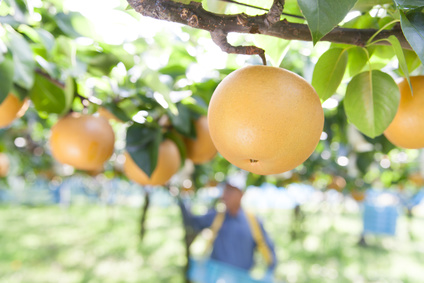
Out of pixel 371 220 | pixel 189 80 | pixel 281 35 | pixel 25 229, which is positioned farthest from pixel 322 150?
pixel 25 229

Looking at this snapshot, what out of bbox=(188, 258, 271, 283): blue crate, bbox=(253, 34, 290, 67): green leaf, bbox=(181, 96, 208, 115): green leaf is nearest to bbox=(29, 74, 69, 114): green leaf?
bbox=(181, 96, 208, 115): green leaf

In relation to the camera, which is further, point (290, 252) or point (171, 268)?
point (290, 252)

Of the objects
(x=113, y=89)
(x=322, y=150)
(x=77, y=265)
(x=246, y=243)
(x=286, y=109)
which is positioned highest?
(x=286, y=109)

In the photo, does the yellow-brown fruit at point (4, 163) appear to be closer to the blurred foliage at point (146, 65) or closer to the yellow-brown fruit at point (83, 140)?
the blurred foliage at point (146, 65)

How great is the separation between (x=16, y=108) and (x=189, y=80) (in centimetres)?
48

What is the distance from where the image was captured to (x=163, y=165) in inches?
36.1

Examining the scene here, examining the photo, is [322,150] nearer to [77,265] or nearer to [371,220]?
[77,265]

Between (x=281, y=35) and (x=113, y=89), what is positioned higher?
(x=281, y=35)

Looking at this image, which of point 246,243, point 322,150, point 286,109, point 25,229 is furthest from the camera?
point 25,229

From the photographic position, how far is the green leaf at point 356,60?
0.54m

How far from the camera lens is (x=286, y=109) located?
0.40 metres

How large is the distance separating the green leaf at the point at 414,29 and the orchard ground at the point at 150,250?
432 centimetres

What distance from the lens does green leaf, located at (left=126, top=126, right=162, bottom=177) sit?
2.74 ft

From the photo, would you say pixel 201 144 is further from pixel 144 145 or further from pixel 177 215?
pixel 177 215
